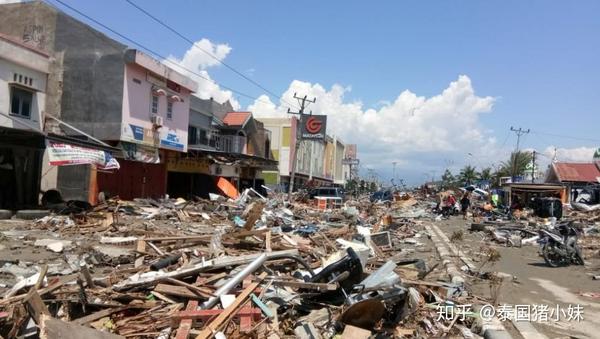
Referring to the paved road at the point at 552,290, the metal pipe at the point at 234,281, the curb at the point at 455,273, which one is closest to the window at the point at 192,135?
the curb at the point at 455,273

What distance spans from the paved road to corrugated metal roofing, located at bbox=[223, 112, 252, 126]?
3156cm

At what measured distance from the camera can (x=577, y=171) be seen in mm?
59344

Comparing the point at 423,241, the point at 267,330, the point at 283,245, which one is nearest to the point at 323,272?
the point at 267,330

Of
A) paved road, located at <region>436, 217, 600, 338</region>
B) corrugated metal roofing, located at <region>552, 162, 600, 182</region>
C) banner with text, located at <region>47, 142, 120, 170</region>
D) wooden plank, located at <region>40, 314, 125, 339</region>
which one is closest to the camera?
wooden plank, located at <region>40, 314, 125, 339</region>

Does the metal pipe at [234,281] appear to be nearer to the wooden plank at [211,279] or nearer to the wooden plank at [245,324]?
the wooden plank at [211,279]

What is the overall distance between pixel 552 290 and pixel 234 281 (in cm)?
657

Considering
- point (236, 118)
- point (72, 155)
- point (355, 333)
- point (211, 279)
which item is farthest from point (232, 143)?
point (355, 333)

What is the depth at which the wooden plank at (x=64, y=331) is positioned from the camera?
5.18 meters

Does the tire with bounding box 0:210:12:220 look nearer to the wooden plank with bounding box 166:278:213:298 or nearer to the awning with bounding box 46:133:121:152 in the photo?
the awning with bounding box 46:133:121:152

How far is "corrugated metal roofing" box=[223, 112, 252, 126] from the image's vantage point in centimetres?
4512

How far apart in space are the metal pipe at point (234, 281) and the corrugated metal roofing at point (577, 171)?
5735 centimetres

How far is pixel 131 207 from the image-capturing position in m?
22.1

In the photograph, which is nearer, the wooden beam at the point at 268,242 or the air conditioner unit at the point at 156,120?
the wooden beam at the point at 268,242

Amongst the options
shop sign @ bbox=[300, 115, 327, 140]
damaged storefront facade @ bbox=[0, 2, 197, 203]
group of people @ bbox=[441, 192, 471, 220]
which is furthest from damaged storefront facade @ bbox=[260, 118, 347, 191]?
damaged storefront facade @ bbox=[0, 2, 197, 203]
